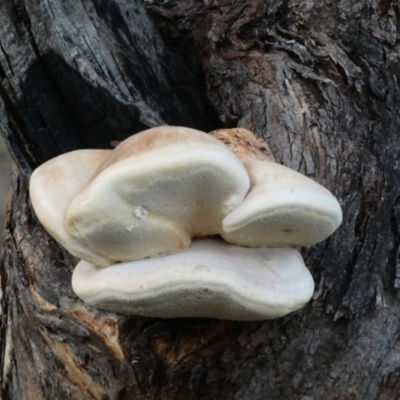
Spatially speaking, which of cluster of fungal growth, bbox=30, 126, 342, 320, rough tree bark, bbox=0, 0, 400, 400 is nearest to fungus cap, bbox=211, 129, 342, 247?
cluster of fungal growth, bbox=30, 126, 342, 320

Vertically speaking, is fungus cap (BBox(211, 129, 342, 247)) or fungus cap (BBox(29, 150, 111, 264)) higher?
fungus cap (BBox(29, 150, 111, 264))

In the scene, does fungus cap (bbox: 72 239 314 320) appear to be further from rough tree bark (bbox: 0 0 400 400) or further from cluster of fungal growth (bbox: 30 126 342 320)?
rough tree bark (bbox: 0 0 400 400)

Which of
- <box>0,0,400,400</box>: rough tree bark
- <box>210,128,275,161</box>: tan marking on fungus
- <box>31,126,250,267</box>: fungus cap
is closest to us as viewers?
<box>31,126,250,267</box>: fungus cap

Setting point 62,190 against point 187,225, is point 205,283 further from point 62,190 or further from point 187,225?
point 62,190

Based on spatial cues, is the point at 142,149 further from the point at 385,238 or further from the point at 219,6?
the point at 219,6

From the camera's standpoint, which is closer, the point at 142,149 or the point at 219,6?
the point at 142,149

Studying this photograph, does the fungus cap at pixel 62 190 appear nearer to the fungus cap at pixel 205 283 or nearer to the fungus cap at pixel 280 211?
the fungus cap at pixel 205 283

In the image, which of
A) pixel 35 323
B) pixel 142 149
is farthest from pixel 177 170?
pixel 35 323

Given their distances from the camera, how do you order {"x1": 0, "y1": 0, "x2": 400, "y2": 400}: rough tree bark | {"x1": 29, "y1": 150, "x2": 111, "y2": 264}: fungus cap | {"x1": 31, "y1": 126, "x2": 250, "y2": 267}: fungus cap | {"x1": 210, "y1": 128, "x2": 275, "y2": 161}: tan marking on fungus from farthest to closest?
{"x1": 0, "y1": 0, "x2": 400, "y2": 400}: rough tree bark → {"x1": 210, "y1": 128, "x2": 275, "y2": 161}: tan marking on fungus → {"x1": 29, "y1": 150, "x2": 111, "y2": 264}: fungus cap → {"x1": 31, "y1": 126, "x2": 250, "y2": 267}: fungus cap
